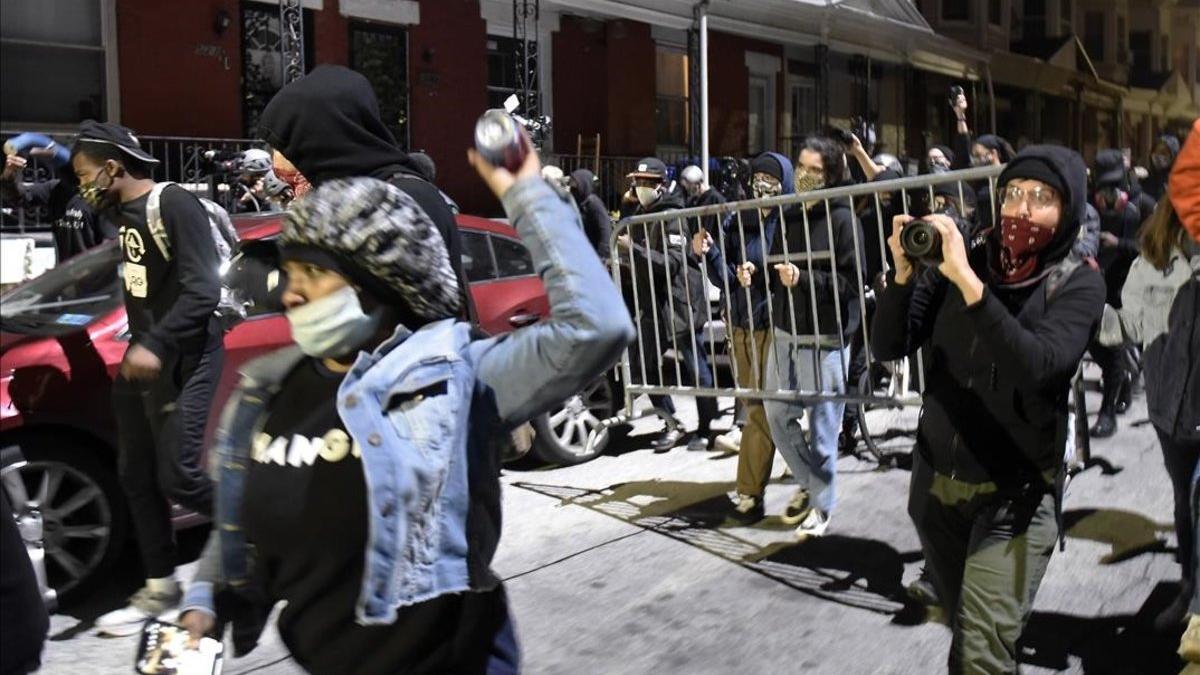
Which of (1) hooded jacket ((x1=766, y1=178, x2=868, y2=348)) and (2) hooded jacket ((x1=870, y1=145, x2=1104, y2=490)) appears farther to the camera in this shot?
(1) hooded jacket ((x1=766, y1=178, x2=868, y2=348))

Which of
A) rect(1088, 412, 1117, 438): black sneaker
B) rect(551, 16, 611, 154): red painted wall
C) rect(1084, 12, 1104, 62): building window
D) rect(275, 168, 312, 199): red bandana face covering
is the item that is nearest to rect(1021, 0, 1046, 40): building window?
rect(1084, 12, 1104, 62): building window

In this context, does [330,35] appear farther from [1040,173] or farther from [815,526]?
[1040,173]

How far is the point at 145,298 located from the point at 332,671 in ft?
9.79

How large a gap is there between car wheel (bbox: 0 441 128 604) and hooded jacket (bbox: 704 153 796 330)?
313 centimetres

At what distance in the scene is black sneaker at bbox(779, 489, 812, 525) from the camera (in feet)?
20.6

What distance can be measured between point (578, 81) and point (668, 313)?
35.0 feet

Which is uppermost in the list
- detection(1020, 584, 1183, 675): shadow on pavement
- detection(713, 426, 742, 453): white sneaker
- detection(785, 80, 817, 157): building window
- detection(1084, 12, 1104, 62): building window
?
detection(1084, 12, 1104, 62): building window

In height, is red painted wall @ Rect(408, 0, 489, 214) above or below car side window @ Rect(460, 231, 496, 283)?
above

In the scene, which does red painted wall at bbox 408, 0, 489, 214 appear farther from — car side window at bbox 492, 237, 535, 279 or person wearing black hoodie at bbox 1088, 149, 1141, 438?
person wearing black hoodie at bbox 1088, 149, 1141, 438

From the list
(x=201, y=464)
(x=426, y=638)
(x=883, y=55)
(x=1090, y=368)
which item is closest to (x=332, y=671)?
(x=426, y=638)

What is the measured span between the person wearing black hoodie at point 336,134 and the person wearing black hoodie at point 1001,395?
4.23 feet

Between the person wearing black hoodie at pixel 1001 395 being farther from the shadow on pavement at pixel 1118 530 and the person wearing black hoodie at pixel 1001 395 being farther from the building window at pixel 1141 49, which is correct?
the building window at pixel 1141 49

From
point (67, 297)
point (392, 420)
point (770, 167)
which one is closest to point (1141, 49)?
point (770, 167)

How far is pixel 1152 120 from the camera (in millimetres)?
49781
